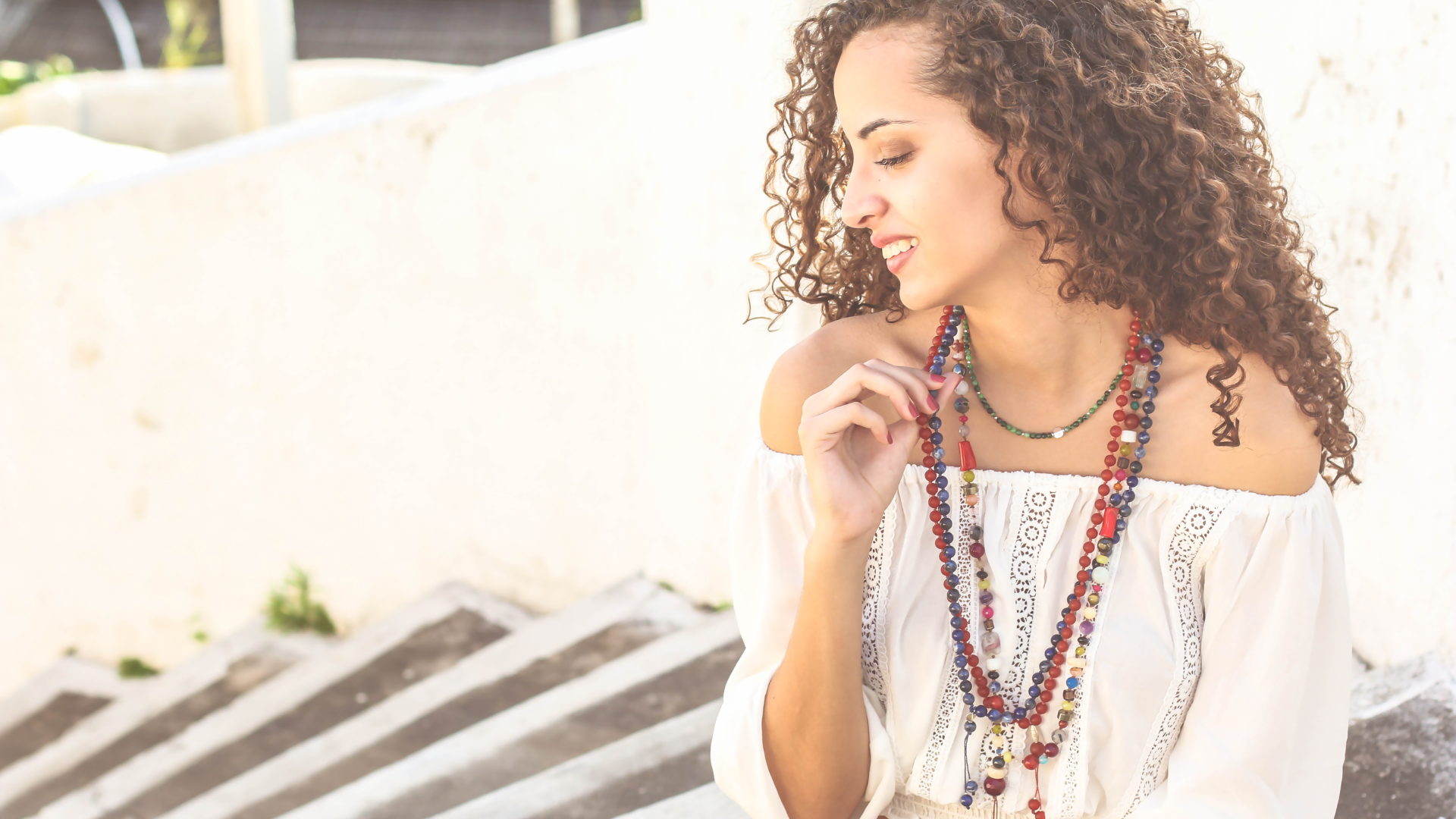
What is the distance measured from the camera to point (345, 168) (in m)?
4.10

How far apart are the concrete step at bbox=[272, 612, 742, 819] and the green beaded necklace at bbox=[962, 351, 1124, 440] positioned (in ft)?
5.37

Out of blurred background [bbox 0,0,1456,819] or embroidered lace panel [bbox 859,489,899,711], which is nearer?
embroidered lace panel [bbox 859,489,899,711]

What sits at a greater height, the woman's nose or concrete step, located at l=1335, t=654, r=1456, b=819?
the woman's nose

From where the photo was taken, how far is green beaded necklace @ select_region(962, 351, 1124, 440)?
1.65 meters

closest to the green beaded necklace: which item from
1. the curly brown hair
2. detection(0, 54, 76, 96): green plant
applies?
the curly brown hair

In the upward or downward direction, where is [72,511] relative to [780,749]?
downward

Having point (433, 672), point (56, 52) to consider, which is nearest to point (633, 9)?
point (56, 52)

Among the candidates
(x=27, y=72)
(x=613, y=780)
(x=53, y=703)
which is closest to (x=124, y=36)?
(x=27, y=72)

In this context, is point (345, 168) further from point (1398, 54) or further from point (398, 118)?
point (1398, 54)

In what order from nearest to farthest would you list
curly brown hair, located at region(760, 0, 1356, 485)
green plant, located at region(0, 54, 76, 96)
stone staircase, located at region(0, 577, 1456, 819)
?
curly brown hair, located at region(760, 0, 1356, 485) < stone staircase, located at region(0, 577, 1456, 819) < green plant, located at region(0, 54, 76, 96)

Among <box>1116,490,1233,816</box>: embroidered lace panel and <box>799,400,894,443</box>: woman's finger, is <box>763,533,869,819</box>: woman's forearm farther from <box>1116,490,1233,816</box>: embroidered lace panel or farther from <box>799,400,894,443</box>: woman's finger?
<box>1116,490,1233,816</box>: embroidered lace panel

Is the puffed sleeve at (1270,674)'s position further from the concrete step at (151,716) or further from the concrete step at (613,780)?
the concrete step at (151,716)

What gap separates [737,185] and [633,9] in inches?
389

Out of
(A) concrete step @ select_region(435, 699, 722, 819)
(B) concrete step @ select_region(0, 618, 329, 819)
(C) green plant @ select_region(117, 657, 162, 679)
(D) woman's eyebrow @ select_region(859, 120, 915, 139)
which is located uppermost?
(D) woman's eyebrow @ select_region(859, 120, 915, 139)
